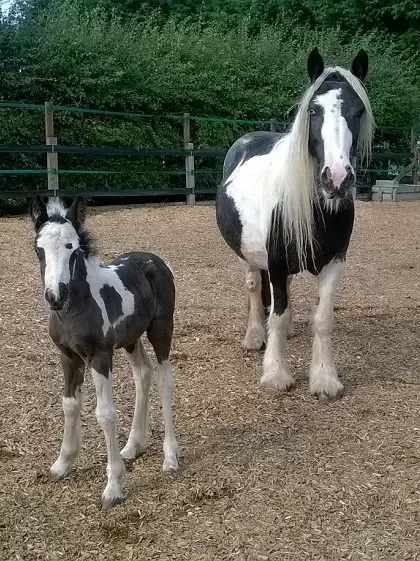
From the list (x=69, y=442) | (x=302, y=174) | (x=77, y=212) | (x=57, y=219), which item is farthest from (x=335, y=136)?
(x=69, y=442)

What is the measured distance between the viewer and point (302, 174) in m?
4.25

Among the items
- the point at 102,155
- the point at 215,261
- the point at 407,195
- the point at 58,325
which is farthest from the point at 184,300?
the point at 407,195

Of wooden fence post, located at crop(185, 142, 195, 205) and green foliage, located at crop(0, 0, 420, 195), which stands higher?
green foliage, located at crop(0, 0, 420, 195)

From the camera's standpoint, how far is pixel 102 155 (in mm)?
13133

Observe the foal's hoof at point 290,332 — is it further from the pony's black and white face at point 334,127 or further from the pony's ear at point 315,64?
the pony's ear at point 315,64

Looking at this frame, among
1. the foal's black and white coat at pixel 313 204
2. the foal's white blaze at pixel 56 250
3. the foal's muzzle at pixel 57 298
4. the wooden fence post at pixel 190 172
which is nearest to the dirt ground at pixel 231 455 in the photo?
the foal's black and white coat at pixel 313 204

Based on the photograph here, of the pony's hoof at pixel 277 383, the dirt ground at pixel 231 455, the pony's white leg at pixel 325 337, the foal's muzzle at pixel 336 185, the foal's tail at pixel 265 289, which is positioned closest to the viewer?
the dirt ground at pixel 231 455

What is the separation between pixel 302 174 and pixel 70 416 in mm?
2055

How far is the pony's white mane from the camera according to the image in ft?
13.5

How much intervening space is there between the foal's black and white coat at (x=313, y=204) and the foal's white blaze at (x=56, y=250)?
158cm

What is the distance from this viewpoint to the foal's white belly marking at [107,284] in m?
3.15

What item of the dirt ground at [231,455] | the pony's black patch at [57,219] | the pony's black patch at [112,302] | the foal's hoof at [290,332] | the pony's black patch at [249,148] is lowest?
the dirt ground at [231,455]

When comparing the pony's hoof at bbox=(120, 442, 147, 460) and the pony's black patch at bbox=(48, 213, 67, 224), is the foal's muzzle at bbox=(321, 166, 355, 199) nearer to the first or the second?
the pony's black patch at bbox=(48, 213, 67, 224)

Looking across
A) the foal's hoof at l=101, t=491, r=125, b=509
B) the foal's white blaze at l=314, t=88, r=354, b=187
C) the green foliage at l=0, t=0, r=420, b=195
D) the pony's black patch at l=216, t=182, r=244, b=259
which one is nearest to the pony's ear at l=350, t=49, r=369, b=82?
the foal's white blaze at l=314, t=88, r=354, b=187
